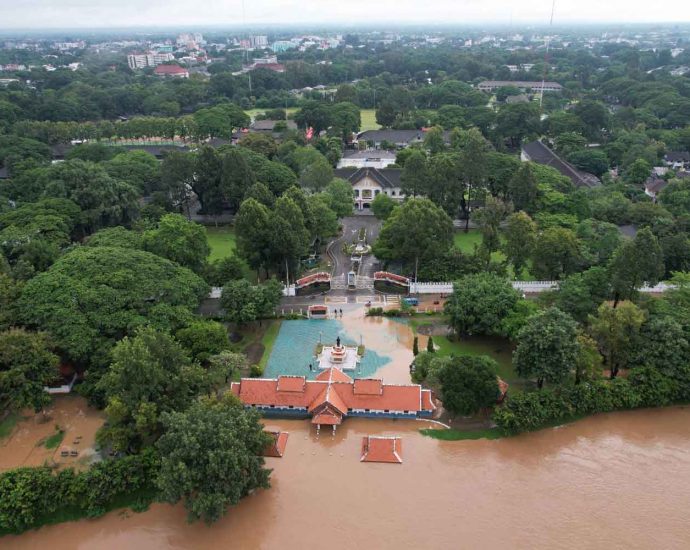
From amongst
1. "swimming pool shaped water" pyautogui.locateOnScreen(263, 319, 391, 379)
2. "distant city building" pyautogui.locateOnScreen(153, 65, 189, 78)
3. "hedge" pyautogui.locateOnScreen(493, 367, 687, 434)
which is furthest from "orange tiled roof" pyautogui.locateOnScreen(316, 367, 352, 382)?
"distant city building" pyautogui.locateOnScreen(153, 65, 189, 78)

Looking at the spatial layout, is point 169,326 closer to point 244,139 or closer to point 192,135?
point 244,139

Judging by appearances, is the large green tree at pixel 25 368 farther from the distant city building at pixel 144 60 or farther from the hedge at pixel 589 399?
the distant city building at pixel 144 60

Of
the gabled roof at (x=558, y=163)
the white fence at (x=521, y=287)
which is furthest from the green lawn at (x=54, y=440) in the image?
the gabled roof at (x=558, y=163)

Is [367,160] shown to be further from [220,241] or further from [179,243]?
[179,243]

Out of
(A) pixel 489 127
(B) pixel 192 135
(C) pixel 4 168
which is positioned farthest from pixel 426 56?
(C) pixel 4 168

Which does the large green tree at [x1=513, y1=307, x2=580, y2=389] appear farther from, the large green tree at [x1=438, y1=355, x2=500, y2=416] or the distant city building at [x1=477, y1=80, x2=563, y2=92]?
the distant city building at [x1=477, y1=80, x2=563, y2=92]
